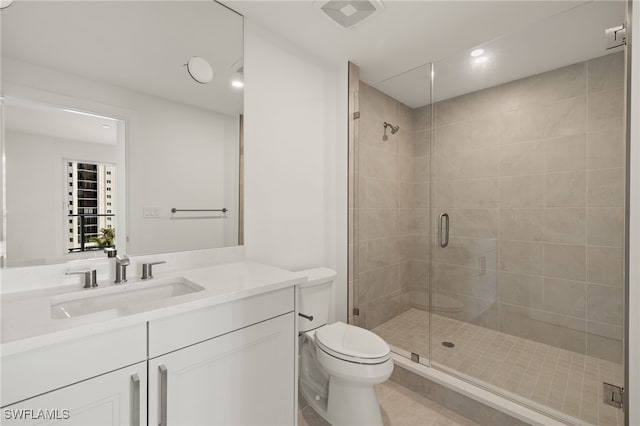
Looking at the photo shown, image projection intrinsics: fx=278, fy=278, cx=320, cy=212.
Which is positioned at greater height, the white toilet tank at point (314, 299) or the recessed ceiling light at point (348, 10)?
the recessed ceiling light at point (348, 10)

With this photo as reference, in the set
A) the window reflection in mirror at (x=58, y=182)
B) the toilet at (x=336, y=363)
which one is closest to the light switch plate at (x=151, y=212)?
the window reflection in mirror at (x=58, y=182)

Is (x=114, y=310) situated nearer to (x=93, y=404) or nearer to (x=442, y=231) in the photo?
(x=93, y=404)

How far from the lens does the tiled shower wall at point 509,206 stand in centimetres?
160

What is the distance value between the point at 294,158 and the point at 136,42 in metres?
1.05

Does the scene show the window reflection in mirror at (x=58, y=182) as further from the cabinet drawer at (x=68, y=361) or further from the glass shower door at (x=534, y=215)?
the glass shower door at (x=534, y=215)

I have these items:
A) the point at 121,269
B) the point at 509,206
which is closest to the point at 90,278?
the point at 121,269

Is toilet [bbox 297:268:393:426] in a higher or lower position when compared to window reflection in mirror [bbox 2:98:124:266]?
lower

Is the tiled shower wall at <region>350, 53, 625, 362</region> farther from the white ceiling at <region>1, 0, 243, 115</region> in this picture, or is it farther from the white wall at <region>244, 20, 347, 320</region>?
the white ceiling at <region>1, 0, 243, 115</region>

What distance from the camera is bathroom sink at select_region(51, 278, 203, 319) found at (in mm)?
994

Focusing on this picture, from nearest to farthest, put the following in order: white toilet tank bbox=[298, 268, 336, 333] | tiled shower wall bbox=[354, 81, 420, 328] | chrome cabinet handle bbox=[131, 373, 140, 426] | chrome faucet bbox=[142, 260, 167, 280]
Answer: chrome cabinet handle bbox=[131, 373, 140, 426]
chrome faucet bbox=[142, 260, 167, 280]
white toilet tank bbox=[298, 268, 336, 333]
tiled shower wall bbox=[354, 81, 420, 328]

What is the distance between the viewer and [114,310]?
85 cm

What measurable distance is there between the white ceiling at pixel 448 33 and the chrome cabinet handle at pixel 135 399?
184 cm

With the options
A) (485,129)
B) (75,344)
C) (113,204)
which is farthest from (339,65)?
(75,344)

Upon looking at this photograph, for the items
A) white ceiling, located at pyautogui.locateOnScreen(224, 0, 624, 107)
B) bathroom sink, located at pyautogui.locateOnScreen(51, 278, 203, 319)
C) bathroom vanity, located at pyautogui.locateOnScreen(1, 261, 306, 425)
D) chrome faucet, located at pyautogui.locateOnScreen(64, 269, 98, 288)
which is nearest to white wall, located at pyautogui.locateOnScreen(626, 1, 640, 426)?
white ceiling, located at pyautogui.locateOnScreen(224, 0, 624, 107)
